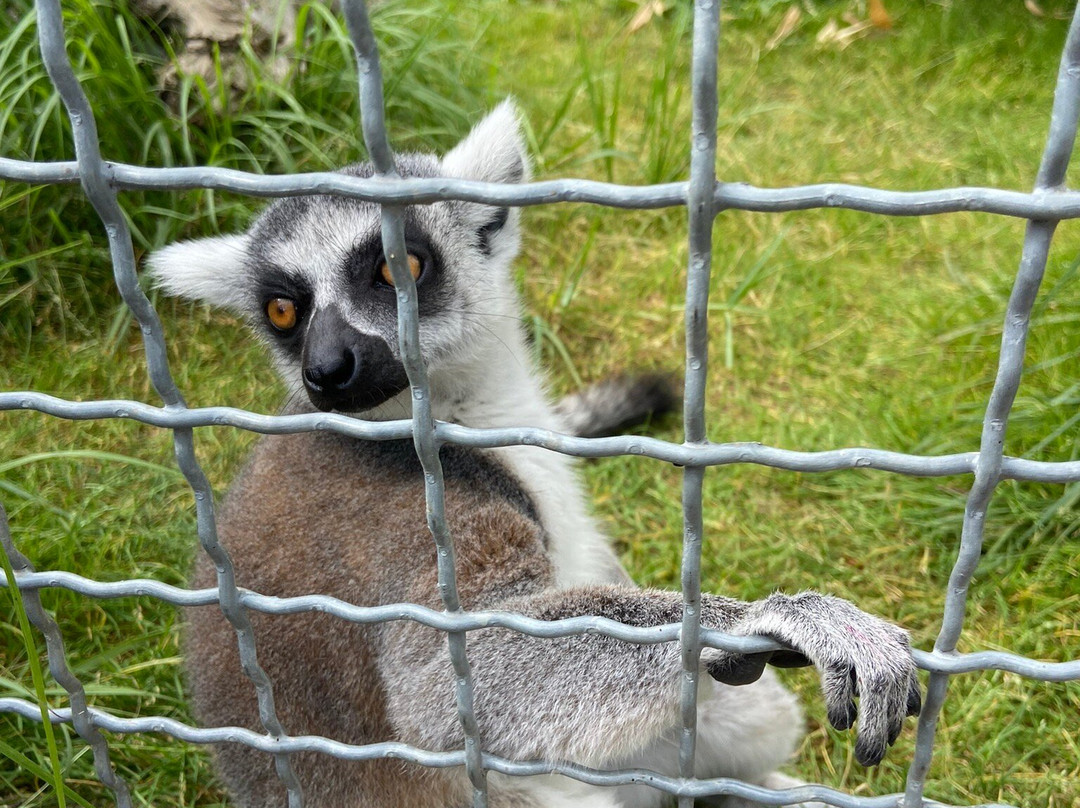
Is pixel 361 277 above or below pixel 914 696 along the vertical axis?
above

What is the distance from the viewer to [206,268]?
2.62m

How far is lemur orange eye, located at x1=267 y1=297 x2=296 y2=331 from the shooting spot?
2455mm

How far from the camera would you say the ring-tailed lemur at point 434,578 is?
1985 millimetres

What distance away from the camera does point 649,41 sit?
6078mm

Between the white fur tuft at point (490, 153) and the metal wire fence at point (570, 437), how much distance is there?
1.30 m

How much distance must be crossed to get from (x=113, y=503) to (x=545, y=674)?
1854 mm

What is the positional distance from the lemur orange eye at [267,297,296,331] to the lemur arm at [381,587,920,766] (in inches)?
31.9

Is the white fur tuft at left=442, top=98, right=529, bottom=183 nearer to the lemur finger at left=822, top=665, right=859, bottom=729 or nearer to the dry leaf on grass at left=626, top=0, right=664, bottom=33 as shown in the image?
the lemur finger at left=822, top=665, right=859, bottom=729

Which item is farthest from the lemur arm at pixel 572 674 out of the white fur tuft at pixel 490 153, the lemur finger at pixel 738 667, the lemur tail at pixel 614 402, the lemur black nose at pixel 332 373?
the lemur tail at pixel 614 402

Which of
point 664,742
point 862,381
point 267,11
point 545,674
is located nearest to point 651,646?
point 545,674

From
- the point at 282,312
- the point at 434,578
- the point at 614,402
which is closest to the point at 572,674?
the point at 434,578

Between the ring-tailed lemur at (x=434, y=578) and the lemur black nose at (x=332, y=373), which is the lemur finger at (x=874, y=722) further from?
the lemur black nose at (x=332, y=373)

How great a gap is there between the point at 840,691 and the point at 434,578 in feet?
2.92

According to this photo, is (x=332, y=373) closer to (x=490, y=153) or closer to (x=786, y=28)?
(x=490, y=153)
